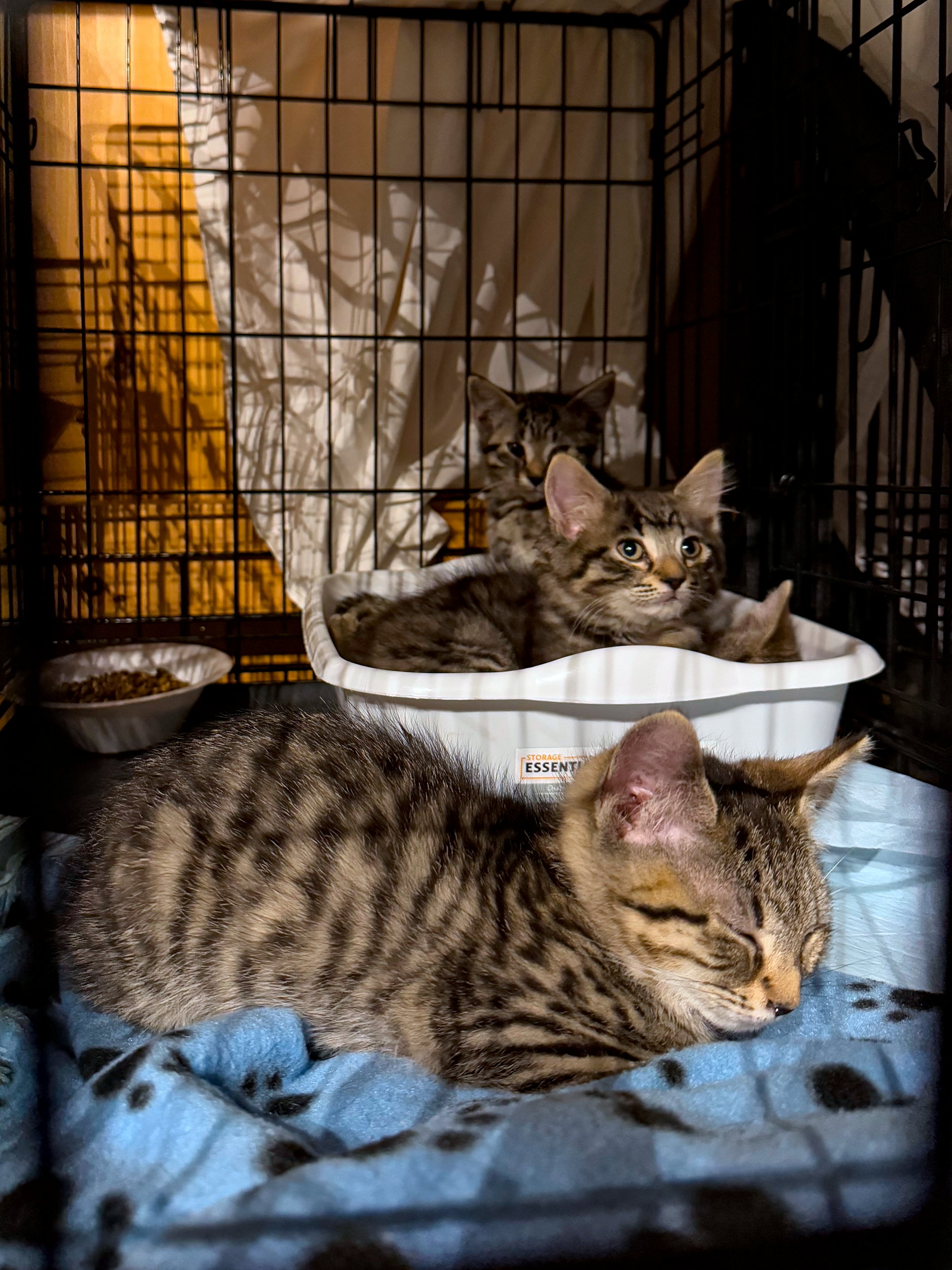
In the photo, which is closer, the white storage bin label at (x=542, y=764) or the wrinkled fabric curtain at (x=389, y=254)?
the white storage bin label at (x=542, y=764)

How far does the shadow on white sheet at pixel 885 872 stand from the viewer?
1293mm

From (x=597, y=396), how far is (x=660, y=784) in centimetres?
161

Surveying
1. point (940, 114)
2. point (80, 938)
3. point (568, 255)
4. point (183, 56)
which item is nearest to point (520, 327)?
point (568, 255)

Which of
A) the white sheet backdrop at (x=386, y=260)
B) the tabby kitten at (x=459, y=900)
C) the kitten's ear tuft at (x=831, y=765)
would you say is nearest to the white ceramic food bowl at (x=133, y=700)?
the white sheet backdrop at (x=386, y=260)

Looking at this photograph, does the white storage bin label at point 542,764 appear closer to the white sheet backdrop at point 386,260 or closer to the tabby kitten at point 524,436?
the tabby kitten at point 524,436

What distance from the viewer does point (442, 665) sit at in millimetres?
1800

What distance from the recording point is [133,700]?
6.89 ft

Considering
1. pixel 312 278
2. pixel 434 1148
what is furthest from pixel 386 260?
pixel 434 1148

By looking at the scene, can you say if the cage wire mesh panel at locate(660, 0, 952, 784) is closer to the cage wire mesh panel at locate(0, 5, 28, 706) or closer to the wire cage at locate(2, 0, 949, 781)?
the wire cage at locate(2, 0, 949, 781)

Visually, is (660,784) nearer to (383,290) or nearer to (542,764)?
(542,764)

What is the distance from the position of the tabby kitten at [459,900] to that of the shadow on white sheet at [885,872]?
22cm

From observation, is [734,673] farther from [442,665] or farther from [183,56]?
[183,56]

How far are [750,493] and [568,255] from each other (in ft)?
3.05

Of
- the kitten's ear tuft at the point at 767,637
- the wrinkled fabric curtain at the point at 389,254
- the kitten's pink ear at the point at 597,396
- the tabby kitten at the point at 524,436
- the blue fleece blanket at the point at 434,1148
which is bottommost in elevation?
the blue fleece blanket at the point at 434,1148
